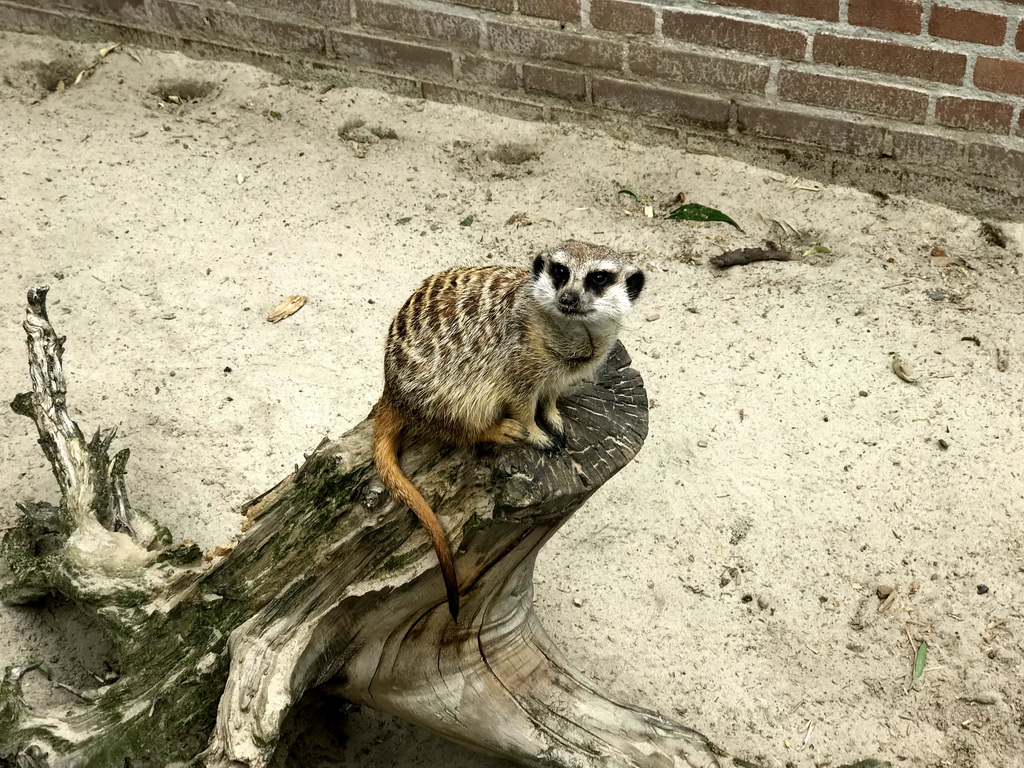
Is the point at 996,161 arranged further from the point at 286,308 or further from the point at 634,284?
the point at 286,308

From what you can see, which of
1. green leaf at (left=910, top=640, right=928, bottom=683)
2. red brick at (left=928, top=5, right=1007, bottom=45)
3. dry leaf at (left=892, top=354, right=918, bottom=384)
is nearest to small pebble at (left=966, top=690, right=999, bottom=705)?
green leaf at (left=910, top=640, right=928, bottom=683)

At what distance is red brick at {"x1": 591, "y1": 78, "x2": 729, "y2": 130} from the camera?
3.55 meters

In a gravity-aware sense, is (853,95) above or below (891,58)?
below

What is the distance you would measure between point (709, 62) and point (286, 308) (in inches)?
65.7

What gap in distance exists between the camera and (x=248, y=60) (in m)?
4.04

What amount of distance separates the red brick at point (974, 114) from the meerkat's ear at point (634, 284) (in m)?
1.69

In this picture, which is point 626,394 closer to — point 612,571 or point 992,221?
point 612,571

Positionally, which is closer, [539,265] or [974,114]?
[539,265]

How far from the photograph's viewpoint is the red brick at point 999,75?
3.09 m

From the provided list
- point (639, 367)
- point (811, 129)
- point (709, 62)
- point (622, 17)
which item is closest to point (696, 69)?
point (709, 62)

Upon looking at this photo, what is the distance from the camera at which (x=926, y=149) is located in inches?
130

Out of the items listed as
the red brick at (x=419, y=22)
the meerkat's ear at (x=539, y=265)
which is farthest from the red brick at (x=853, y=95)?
the meerkat's ear at (x=539, y=265)

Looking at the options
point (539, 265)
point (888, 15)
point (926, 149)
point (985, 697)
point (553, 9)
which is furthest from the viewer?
point (553, 9)

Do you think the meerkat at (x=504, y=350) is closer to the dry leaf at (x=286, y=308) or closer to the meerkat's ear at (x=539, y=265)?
the meerkat's ear at (x=539, y=265)
